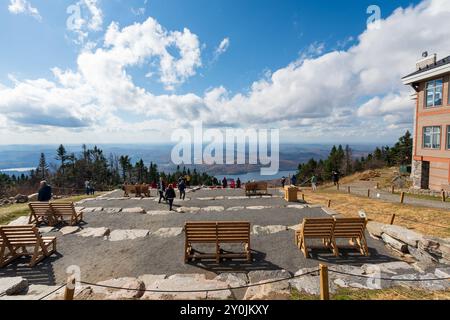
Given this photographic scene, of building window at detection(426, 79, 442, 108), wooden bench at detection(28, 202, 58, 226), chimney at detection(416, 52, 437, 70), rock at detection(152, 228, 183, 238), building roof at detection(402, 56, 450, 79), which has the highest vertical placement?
chimney at detection(416, 52, 437, 70)

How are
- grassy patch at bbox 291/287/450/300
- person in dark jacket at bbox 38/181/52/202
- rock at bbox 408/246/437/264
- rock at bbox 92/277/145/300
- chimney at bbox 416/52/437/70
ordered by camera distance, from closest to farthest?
grassy patch at bbox 291/287/450/300
rock at bbox 92/277/145/300
rock at bbox 408/246/437/264
person in dark jacket at bbox 38/181/52/202
chimney at bbox 416/52/437/70

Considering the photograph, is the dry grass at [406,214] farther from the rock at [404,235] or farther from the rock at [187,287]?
the rock at [187,287]

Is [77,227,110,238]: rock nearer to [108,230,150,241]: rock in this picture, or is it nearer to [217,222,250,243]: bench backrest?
[108,230,150,241]: rock

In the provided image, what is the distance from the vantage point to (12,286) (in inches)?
209

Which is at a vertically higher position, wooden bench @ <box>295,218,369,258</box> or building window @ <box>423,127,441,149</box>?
building window @ <box>423,127,441,149</box>

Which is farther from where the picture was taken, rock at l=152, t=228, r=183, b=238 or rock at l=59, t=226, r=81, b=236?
rock at l=59, t=226, r=81, b=236

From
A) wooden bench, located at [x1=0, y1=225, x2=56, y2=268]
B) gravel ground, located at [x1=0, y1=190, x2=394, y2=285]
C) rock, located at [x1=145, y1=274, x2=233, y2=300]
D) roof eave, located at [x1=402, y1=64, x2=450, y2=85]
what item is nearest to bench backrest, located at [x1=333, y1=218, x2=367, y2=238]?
gravel ground, located at [x1=0, y1=190, x2=394, y2=285]

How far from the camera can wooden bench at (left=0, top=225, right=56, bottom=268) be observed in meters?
7.06

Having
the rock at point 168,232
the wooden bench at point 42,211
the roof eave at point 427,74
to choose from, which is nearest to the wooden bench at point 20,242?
the wooden bench at point 42,211

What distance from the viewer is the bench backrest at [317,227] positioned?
759 centimetres

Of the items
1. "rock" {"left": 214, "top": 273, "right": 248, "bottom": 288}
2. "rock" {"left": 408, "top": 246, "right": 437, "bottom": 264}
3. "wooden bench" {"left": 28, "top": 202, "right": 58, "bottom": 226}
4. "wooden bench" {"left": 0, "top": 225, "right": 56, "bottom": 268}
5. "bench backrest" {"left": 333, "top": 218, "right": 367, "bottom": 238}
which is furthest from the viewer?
"wooden bench" {"left": 28, "top": 202, "right": 58, "bottom": 226}

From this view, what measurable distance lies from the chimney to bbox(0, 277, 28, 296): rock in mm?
35007

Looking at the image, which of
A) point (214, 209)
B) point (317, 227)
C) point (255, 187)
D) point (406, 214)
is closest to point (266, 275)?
point (317, 227)
